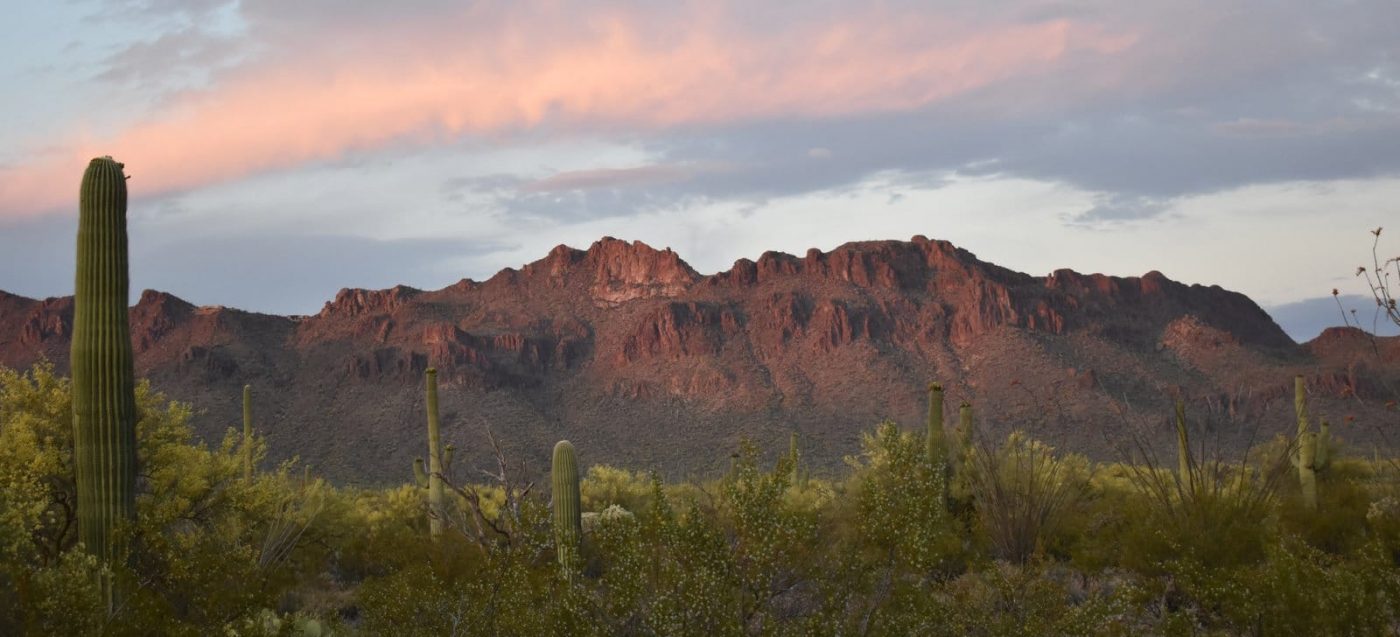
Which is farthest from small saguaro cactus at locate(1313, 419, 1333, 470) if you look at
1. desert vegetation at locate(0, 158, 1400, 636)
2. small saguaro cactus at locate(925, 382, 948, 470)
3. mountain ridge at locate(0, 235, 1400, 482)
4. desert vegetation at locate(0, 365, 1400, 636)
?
mountain ridge at locate(0, 235, 1400, 482)

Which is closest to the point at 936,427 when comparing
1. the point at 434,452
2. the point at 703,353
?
the point at 434,452

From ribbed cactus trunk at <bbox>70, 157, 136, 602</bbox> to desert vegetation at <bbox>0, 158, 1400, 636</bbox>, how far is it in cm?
3

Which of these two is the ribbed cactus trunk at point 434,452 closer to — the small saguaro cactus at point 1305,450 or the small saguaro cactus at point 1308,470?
the small saguaro cactus at point 1305,450

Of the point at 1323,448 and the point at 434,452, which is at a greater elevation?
the point at 434,452

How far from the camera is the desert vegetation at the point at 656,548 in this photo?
9.47 m

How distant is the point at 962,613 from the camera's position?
11875mm

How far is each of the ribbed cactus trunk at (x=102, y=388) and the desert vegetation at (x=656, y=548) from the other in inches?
1.0

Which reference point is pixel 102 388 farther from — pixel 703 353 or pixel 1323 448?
pixel 703 353

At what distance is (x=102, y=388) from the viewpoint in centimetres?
1341

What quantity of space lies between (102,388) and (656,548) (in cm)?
727

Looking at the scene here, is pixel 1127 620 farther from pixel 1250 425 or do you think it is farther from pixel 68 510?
pixel 1250 425

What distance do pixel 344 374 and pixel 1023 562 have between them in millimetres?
61851

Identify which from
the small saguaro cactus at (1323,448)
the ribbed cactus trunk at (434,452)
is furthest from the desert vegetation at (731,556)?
the small saguaro cactus at (1323,448)

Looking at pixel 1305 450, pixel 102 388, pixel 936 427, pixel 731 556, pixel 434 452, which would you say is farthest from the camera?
pixel 1305 450
